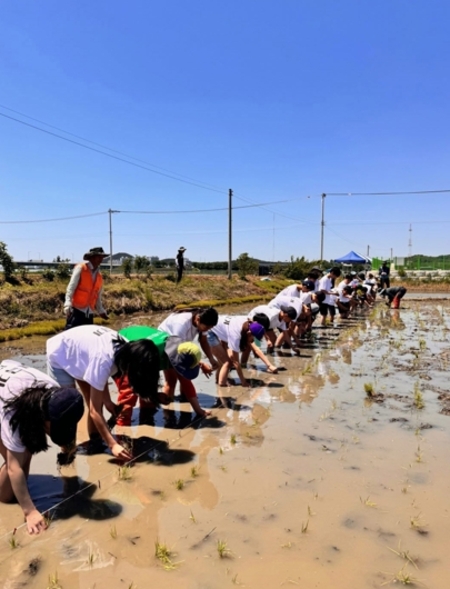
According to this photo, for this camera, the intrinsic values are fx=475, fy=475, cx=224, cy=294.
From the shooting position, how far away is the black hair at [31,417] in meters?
2.52

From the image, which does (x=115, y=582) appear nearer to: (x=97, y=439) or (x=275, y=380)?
(x=97, y=439)

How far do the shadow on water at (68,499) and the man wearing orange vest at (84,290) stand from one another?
208cm

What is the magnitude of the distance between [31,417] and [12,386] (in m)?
0.31

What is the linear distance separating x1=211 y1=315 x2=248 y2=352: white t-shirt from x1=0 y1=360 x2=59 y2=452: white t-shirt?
2.93 metres

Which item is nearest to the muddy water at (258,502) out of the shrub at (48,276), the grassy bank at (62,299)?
the grassy bank at (62,299)

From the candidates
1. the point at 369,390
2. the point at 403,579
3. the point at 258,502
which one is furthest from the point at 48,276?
the point at 403,579

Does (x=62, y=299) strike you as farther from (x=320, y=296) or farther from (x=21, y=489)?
(x=21, y=489)

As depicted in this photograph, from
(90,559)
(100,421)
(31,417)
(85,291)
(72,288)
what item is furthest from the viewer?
(85,291)

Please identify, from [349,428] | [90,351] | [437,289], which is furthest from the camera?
[437,289]

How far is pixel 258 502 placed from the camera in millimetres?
3027

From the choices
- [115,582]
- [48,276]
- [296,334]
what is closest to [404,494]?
[115,582]

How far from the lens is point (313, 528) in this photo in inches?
→ 108

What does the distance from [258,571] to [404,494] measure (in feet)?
4.27

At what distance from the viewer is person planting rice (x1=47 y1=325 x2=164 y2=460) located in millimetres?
3227
